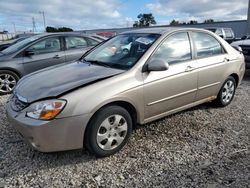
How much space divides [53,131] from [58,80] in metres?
0.73

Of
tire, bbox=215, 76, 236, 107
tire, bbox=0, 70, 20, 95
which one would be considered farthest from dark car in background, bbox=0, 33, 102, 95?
tire, bbox=215, 76, 236, 107

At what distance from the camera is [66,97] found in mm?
2693

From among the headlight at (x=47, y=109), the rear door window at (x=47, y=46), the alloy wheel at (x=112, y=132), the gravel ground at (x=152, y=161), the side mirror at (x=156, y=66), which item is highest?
the rear door window at (x=47, y=46)

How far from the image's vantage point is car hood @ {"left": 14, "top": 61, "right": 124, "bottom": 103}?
2.84 m

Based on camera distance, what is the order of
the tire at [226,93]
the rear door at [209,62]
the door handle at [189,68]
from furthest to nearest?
the tire at [226,93]
the rear door at [209,62]
the door handle at [189,68]

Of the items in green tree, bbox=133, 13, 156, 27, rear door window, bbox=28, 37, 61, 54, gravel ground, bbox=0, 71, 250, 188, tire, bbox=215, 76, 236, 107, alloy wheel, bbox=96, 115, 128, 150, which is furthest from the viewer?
green tree, bbox=133, 13, 156, 27

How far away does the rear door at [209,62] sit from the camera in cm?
400

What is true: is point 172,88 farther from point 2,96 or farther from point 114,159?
point 2,96

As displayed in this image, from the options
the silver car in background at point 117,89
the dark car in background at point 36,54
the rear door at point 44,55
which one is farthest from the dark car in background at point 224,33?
the silver car in background at point 117,89

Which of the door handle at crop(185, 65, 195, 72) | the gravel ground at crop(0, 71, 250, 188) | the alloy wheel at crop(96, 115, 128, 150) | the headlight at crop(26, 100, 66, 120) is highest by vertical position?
the door handle at crop(185, 65, 195, 72)

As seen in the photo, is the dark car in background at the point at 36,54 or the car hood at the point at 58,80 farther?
the dark car in background at the point at 36,54

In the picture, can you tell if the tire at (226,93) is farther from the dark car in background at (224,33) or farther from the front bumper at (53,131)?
the dark car in background at (224,33)

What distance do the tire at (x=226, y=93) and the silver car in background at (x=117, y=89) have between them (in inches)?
4.6

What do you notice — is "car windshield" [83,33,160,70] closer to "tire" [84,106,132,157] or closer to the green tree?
"tire" [84,106,132,157]
